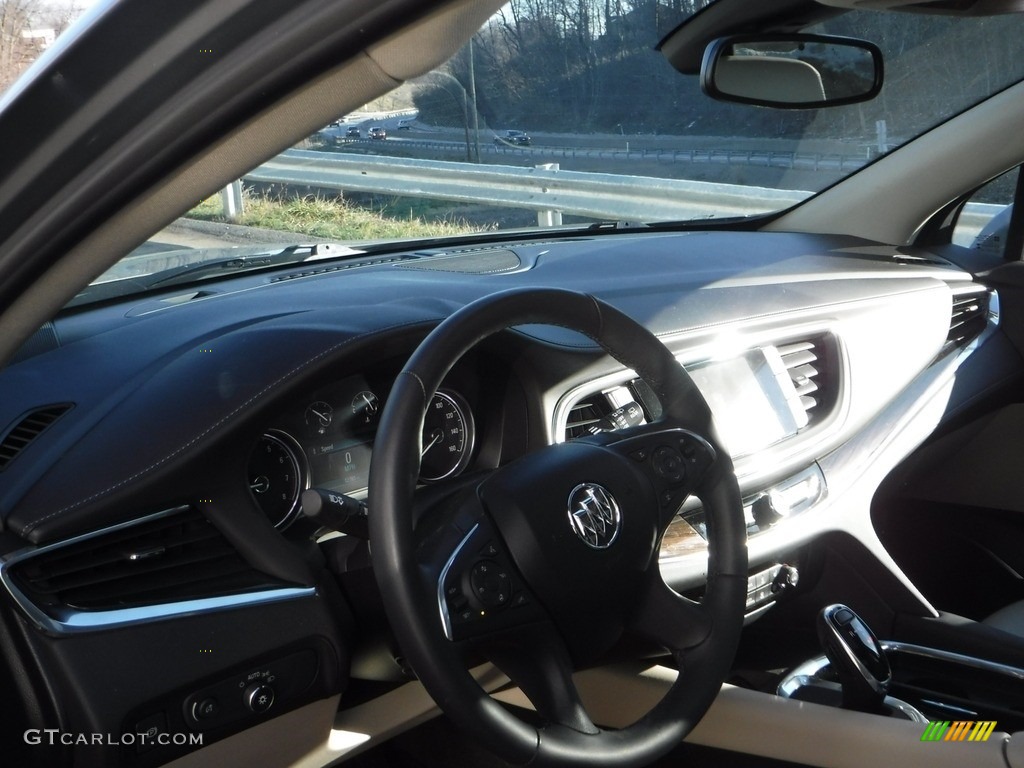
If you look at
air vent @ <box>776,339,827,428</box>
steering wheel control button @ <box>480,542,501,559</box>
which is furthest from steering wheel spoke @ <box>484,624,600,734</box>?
air vent @ <box>776,339,827,428</box>

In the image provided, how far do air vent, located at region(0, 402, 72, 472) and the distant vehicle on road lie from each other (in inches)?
57.5

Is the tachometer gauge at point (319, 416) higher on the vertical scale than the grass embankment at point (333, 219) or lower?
lower

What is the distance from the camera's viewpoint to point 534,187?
10.9 feet

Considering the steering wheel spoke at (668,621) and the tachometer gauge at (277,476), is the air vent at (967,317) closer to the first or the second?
the steering wheel spoke at (668,621)


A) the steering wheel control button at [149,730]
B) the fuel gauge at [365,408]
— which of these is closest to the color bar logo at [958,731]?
the fuel gauge at [365,408]

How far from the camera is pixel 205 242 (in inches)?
94.9

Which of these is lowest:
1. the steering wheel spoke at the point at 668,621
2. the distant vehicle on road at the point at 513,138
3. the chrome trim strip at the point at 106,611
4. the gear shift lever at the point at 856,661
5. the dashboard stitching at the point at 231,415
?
the gear shift lever at the point at 856,661

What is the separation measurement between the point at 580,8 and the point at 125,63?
2.19m

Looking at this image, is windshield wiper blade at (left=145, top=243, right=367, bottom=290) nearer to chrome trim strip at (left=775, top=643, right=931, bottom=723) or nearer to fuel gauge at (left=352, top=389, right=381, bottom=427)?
fuel gauge at (left=352, top=389, right=381, bottom=427)

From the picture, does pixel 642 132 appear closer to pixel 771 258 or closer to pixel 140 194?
pixel 771 258

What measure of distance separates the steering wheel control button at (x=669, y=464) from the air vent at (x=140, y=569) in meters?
0.70

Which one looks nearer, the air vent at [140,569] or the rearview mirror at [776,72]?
the air vent at [140,569]

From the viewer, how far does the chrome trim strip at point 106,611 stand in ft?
5.45

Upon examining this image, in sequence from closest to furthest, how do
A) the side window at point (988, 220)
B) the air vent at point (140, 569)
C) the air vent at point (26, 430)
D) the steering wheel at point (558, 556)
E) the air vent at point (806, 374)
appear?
the steering wheel at point (558, 556) → the air vent at point (140, 569) → the air vent at point (26, 430) → the air vent at point (806, 374) → the side window at point (988, 220)
